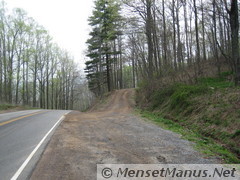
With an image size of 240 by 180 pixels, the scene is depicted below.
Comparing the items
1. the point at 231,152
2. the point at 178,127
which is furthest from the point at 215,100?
the point at 231,152

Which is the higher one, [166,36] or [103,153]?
[166,36]

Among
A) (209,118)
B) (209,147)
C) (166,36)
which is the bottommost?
(209,147)

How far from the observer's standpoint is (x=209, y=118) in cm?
808

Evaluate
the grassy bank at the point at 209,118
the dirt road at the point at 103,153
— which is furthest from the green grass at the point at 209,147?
the dirt road at the point at 103,153

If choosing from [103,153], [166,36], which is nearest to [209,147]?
[103,153]

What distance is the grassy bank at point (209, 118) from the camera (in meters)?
5.84

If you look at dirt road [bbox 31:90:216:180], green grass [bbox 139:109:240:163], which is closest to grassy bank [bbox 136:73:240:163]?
green grass [bbox 139:109:240:163]

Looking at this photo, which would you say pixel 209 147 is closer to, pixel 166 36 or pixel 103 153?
pixel 103 153

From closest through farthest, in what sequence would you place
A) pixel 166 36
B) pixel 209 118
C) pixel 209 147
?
pixel 209 147 → pixel 209 118 → pixel 166 36

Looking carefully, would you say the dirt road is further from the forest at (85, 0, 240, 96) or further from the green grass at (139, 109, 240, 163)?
the forest at (85, 0, 240, 96)

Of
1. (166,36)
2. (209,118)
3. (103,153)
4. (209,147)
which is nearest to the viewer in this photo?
(103,153)

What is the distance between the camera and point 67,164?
4328 millimetres

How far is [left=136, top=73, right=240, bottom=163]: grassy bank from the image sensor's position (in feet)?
19.2

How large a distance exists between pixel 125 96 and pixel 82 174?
2097 centimetres
